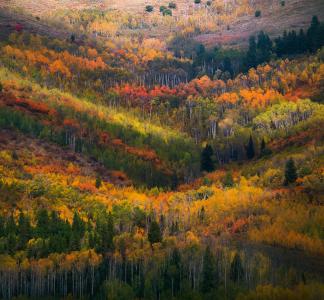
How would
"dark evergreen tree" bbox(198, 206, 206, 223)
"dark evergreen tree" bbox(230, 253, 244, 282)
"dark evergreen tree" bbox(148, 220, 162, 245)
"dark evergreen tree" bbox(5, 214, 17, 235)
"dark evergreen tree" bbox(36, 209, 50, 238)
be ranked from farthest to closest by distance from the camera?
"dark evergreen tree" bbox(198, 206, 206, 223) < "dark evergreen tree" bbox(148, 220, 162, 245) < "dark evergreen tree" bbox(36, 209, 50, 238) < "dark evergreen tree" bbox(5, 214, 17, 235) < "dark evergreen tree" bbox(230, 253, 244, 282)

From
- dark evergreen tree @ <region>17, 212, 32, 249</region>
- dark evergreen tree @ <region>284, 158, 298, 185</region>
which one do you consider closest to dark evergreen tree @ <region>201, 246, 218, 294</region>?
dark evergreen tree @ <region>17, 212, 32, 249</region>

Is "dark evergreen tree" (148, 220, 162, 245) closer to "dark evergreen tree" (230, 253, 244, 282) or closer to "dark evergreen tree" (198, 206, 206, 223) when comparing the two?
"dark evergreen tree" (198, 206, 206, 223)

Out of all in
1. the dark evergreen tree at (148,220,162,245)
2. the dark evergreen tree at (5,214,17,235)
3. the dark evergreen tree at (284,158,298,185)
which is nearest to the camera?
the dark evergreen tree at (5,214,17,235)

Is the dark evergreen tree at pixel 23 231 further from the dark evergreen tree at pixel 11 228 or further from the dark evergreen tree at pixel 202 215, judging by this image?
the dark evergreen tree at pixel 202 215

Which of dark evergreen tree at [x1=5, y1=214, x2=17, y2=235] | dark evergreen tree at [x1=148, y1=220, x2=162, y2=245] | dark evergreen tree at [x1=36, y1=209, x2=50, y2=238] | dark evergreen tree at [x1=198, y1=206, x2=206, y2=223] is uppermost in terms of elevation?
dark evergreen tree at [x1=5, y1=214, x2=17, y2=235]

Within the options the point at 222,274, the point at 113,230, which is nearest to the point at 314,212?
the point at 222,274

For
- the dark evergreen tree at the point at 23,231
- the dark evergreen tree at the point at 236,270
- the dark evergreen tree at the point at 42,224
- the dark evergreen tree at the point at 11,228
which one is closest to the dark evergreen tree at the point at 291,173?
the dark evergreen tree at the point at 236,270

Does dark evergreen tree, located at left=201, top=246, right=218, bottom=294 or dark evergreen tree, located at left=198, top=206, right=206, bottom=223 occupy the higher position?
dark evergreen tree, located at left=201, top=246, right=218, bottom=294

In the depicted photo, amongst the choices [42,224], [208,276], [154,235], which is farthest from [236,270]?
[42,224]

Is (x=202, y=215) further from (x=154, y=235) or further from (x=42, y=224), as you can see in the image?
(x=42, y=224)
